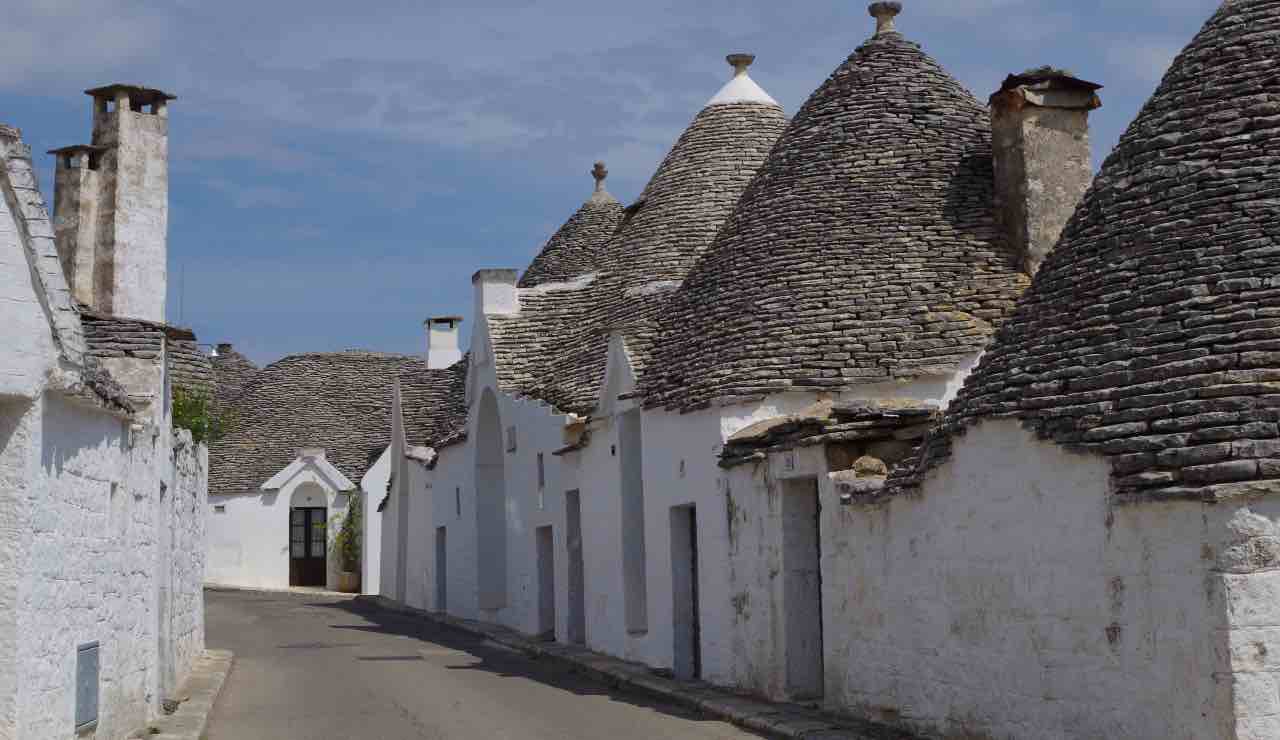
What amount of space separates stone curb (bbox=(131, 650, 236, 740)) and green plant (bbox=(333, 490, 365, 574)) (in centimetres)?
2296

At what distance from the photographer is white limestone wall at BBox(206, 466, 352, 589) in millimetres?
42281

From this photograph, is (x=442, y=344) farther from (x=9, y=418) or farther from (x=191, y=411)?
(x=9, y=418)

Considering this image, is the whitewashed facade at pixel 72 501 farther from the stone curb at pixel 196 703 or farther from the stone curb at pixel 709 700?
the stone curb at pixel 709 700

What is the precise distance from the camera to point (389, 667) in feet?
63.4

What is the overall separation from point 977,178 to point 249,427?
3118cm

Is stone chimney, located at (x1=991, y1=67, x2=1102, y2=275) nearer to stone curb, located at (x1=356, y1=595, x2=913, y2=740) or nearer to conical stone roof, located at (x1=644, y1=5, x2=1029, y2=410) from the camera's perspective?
conical stone roof, located at (x1=644, y1=5, x2=1029, y2=410)

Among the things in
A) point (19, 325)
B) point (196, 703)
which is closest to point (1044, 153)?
point (196, 703)

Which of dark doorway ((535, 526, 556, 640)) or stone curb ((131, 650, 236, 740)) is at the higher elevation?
dark doorway ((535, 526, 556, 640))

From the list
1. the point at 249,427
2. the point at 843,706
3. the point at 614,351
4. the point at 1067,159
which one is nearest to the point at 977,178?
the point at 1067,159

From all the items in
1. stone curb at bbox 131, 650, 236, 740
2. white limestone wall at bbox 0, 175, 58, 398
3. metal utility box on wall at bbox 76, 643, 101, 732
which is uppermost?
white limestone wall at bbox 0, 175, 58, 398

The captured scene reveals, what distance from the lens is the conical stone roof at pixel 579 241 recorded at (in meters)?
28.9

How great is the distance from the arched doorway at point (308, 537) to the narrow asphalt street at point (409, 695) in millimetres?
17186

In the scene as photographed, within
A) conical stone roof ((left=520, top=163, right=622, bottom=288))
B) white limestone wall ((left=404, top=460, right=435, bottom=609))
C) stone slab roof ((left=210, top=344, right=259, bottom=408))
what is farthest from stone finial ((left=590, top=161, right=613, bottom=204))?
stone slab roof ((left=210, top=344, right=259, bottom=408))

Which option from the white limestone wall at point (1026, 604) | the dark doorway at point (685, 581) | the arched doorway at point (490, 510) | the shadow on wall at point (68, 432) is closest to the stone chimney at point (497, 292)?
the arched doorway at point (490, 510)
